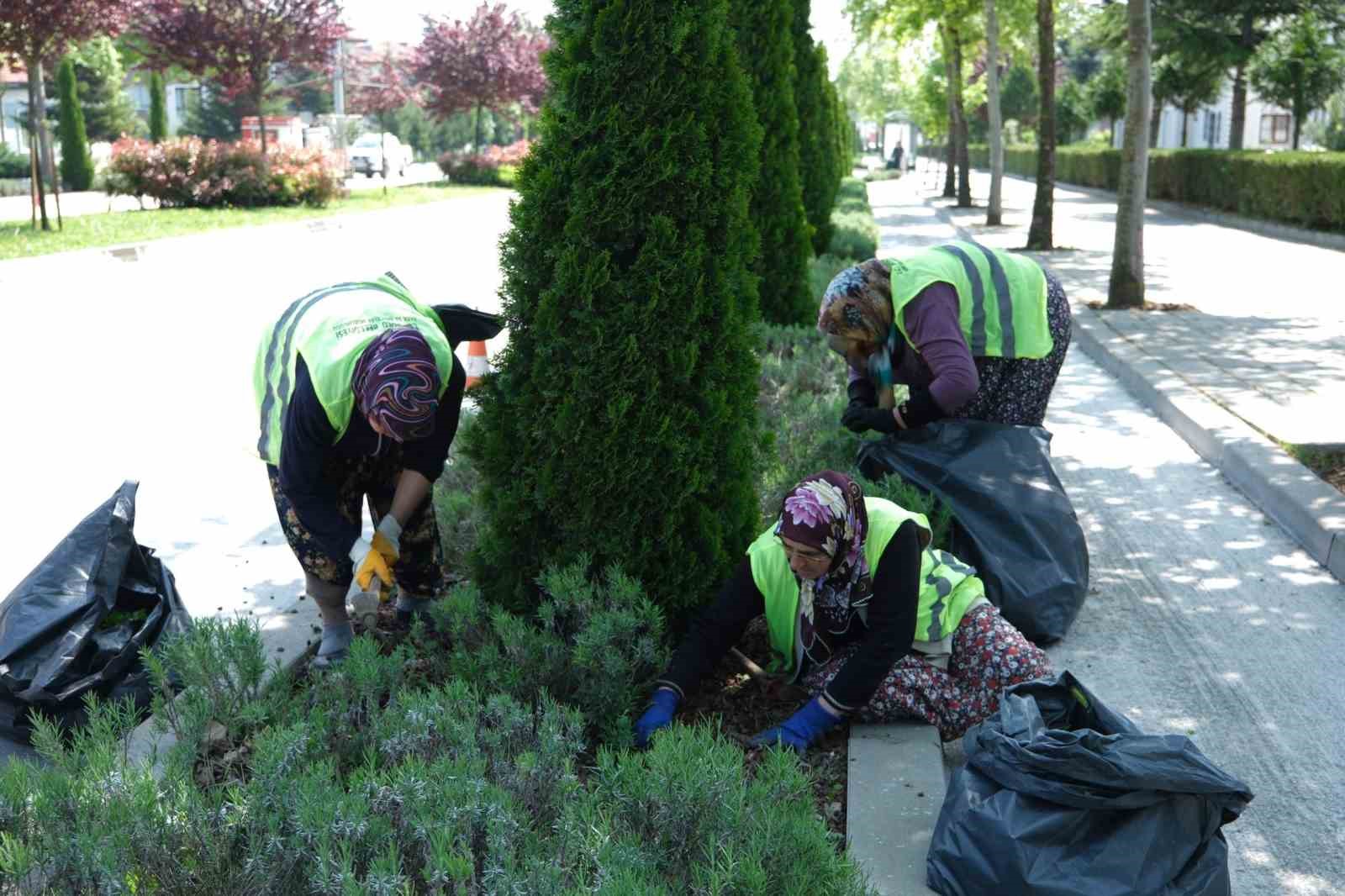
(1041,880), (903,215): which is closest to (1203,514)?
(1041,880)

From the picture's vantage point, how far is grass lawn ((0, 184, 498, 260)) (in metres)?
19.1

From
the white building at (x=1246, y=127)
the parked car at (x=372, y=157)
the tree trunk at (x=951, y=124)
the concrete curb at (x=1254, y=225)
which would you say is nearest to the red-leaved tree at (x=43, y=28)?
the tree trunk at (x=951, y=124)

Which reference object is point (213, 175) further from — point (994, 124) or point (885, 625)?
point (885, 625)

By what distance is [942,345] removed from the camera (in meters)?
4.77

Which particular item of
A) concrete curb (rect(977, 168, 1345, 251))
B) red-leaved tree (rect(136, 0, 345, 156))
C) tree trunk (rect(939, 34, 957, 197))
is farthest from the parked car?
concrete curb (rect(977, 168, 1345, 251))

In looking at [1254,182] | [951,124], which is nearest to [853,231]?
[1254,182]

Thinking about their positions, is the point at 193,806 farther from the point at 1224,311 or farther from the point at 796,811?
the point at 1224,311

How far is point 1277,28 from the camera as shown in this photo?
33.2m

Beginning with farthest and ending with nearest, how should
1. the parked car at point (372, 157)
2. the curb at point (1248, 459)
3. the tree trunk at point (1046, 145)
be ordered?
the parked car at point (372, 157) → the tree trunk at point (1046, 145) → the curb at point (1248, 459)

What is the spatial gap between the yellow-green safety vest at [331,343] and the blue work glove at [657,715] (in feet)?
3.49

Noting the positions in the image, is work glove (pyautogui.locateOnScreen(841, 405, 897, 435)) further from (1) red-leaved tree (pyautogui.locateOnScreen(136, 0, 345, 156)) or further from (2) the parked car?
(2) the parked car

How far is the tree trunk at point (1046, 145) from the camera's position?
18.9 metres

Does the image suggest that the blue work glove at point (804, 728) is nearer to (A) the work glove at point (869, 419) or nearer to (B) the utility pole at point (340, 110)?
(A) the work glove at point (869, 419)

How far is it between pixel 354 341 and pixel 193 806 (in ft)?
5.22
